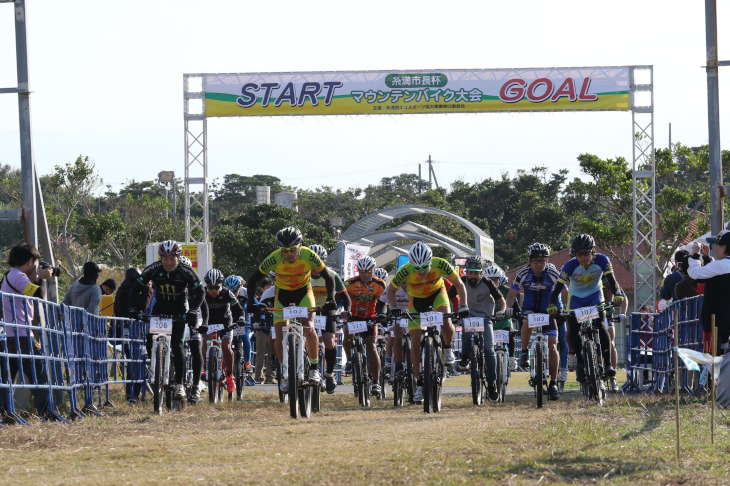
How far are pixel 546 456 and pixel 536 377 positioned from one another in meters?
6.04

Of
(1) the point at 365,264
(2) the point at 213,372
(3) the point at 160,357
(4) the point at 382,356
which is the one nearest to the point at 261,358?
(4) the point at 382,356

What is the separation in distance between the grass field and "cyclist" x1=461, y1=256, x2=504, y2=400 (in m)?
3.20

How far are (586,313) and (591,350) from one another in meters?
0.44

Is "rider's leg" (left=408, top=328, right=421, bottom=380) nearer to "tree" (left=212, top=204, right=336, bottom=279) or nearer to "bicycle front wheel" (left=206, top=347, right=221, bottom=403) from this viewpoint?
"bicycle front wheel" (left=206, top=347, right=221, bottom=403)

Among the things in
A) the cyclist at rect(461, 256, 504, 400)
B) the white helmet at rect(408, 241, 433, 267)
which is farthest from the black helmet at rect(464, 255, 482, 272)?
the white helmet at rect(408, 241, 433, 267)

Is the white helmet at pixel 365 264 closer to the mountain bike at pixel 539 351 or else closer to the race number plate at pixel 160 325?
the mountain bike at pixel 539 351

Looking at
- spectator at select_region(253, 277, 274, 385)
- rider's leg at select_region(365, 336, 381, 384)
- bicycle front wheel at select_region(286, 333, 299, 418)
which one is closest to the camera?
bicycle front wheel at select_region(286, 333, 299, 418)

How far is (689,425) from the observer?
→ 361 inches

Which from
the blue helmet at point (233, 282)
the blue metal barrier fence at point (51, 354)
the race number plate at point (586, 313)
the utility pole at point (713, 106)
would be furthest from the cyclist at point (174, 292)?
the utility pole at point (713, 106)

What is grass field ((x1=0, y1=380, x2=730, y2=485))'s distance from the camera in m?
6.35

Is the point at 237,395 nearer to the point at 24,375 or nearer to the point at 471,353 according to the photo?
the point at 471,353

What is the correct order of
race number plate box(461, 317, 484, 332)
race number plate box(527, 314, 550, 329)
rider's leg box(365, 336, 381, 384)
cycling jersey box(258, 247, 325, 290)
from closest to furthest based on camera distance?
cycling jersey box(258, 247, 325, 290) < race number plate box(527, 314, 550, 329) < race number plate box(461, 317, 484, 332) < rider's leg box(365, 336, 381, 384)

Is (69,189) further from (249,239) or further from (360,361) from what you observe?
(360,361)

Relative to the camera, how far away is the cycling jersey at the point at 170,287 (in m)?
12.4
